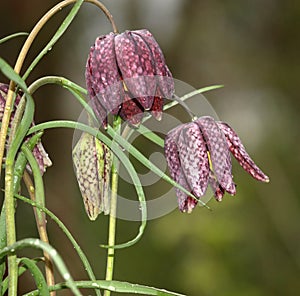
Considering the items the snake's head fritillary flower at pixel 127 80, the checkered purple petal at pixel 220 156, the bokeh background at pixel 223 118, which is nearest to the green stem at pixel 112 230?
the snake's head fritillary flower at pixel 127 80

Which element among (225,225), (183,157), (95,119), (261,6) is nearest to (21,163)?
(95,119)

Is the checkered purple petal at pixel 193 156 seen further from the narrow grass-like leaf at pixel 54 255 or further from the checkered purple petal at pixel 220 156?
the narrow grass-like leaf at pixel 54 255

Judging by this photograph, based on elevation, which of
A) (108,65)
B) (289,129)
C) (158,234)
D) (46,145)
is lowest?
(108,65)

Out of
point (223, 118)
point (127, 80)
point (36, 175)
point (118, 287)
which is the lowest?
point (118, 287)

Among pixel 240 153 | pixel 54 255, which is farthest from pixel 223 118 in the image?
pixel 54 255

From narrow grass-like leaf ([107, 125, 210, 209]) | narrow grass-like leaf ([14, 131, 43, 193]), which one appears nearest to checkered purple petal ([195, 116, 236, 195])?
narrow grass-like leaf ([107, 125, 210, 209])

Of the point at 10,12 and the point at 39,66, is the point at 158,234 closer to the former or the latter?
the point at 39,66

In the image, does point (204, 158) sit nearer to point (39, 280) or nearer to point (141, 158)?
point (141, 158)
